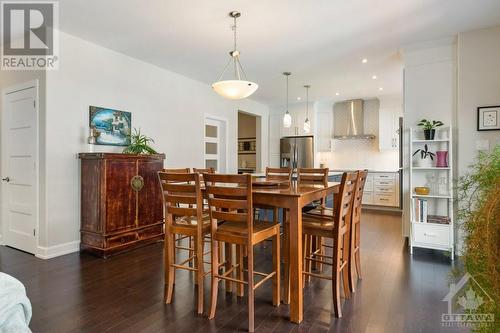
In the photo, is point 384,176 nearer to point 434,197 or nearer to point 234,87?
point 434,197

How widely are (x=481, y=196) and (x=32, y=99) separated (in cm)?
439

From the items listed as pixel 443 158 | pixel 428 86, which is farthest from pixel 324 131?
pixel 443 158

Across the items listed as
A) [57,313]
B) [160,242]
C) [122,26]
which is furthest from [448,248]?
[122,26]

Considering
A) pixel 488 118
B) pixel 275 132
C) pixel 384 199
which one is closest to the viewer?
pixel 488 118

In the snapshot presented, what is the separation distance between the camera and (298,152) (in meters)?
7.50

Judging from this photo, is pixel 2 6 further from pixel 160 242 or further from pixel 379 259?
pixel 379 259

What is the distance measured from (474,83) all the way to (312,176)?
227 cm

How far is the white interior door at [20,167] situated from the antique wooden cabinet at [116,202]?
0.59 meters

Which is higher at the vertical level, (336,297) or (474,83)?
(474,83)

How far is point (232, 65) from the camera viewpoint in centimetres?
475

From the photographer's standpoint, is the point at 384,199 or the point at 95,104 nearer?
the point at 95,104

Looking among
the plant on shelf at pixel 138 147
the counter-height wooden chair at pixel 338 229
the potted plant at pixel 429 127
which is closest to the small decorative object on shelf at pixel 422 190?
the potted plant at pixel 429 127

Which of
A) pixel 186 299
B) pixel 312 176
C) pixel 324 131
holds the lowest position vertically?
pixel 186 299

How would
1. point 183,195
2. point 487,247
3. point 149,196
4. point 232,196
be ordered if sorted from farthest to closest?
point 149,196, point 183,195, point 232,196, point 487,247
